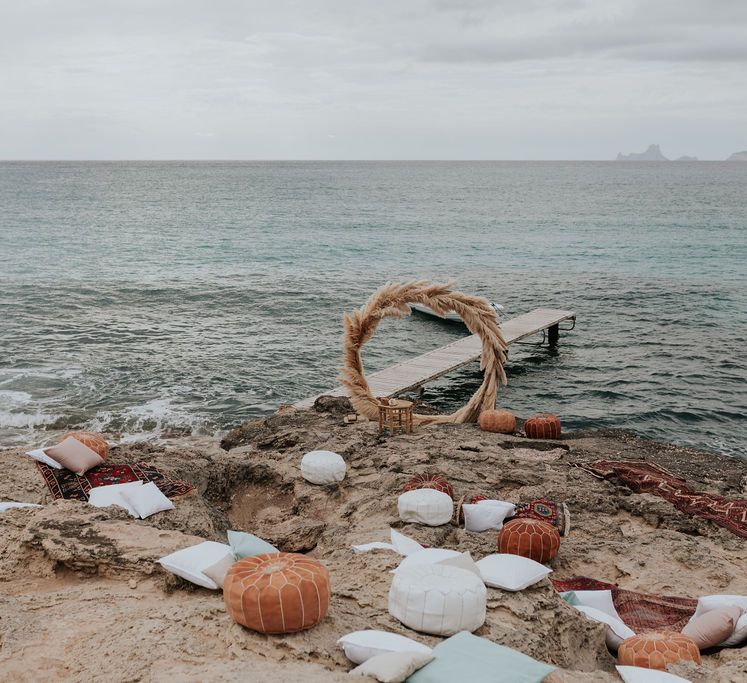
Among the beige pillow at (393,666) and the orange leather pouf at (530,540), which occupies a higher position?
the beige pillow at (393,666)

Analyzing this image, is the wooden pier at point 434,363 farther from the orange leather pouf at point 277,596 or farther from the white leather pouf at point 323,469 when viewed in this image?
the orange leather pouf at point 277,596

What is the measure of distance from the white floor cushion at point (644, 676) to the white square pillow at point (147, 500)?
5952mm

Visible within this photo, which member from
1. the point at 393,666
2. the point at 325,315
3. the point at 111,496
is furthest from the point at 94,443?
the point at 325,315

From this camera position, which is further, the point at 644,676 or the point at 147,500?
the point at 147,500

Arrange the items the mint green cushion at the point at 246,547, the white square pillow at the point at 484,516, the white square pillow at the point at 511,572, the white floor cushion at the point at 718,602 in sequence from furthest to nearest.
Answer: the white square pillow at the point at 484,516, the white floor cushion at the point at 718,602, the white square pillow at the point at 511,572, the mint green cushion at the point at 246,547

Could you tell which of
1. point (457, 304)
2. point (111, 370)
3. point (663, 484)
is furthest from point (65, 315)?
point (663, 484)

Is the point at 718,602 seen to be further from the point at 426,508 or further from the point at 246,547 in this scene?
the point at 246,547

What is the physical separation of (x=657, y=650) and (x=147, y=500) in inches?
250

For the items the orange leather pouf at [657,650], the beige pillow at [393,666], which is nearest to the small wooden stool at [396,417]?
the orange leather pouf at [657,650]

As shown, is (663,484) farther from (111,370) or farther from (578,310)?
(578,310)

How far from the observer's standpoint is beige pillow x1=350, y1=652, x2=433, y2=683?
Result: 5073mm

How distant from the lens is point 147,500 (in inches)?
372

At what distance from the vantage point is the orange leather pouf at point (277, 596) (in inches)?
220

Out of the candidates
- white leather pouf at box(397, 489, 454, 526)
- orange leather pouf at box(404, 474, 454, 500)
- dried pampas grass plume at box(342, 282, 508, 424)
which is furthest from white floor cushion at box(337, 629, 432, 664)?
dried pampas grass plume at box(342, 282, 508, 424)
